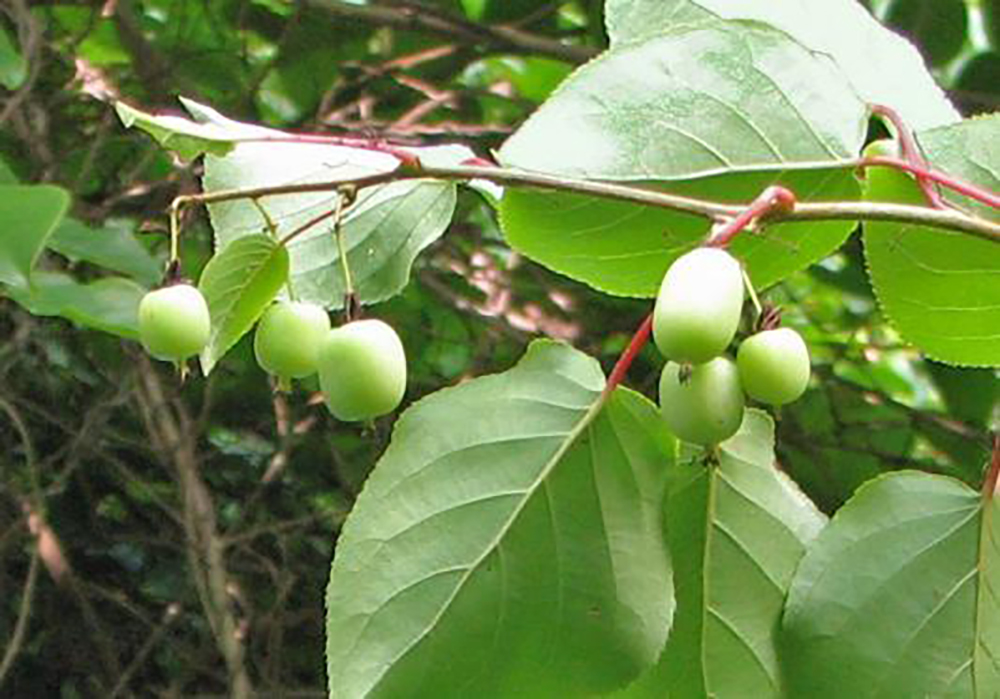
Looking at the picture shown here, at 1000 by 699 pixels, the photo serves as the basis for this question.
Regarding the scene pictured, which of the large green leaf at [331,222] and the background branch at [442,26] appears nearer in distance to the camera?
the large green leaf at [331,222]

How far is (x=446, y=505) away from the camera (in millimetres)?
642

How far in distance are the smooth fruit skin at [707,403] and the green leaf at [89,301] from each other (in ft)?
2.10

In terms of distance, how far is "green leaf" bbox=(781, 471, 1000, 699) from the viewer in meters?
0.63

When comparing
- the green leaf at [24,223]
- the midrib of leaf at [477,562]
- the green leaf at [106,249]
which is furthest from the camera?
the green leaf at [106,249]

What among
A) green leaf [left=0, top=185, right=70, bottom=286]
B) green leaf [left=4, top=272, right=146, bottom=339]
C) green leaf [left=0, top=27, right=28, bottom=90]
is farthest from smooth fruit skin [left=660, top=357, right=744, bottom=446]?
green leaf [left=0, top=27, right=28, bottom=90]

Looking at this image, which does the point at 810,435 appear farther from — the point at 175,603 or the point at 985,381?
the point at 175,603

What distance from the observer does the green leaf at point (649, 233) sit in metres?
0.62

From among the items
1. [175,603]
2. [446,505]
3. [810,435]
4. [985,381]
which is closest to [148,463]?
[175,603]

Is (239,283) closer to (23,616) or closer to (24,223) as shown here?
(24,223)

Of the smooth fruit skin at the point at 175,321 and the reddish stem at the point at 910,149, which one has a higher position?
the reddish stem at the point at 910,149

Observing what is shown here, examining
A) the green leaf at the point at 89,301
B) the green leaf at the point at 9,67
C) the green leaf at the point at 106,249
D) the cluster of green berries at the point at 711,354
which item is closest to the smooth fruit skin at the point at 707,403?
the cluster of green berries at the point at 711,354

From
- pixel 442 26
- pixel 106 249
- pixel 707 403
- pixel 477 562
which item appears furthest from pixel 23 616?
pixel 707 403

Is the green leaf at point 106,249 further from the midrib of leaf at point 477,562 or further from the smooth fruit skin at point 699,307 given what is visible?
the smooth fruit skin at point 699,307

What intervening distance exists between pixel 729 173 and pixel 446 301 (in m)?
1.21
